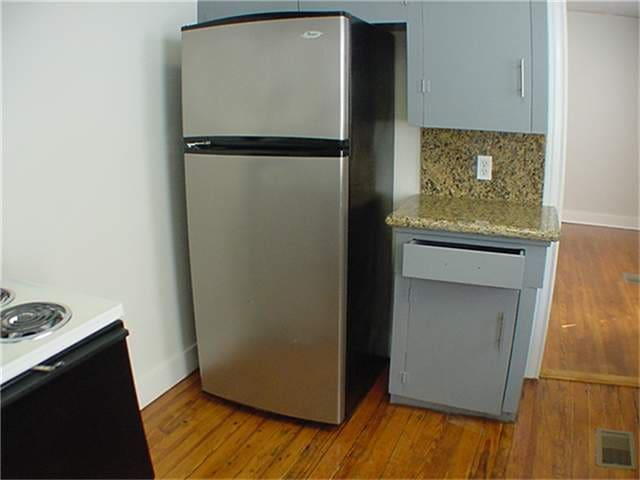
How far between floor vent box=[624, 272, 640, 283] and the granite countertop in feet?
7.10

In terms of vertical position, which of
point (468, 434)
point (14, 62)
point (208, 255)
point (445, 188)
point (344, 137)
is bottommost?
point (468, 434)

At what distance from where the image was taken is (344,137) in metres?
1.89

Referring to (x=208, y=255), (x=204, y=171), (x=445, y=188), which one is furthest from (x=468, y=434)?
(x=204, y=171)

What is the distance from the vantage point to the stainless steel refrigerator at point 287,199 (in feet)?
6.23

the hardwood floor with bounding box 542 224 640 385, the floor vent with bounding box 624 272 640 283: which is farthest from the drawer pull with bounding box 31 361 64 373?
the floor vent with bounding box 624 272 640 283

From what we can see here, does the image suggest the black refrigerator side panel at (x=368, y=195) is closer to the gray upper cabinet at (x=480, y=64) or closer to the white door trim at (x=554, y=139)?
the gray upper cabinet at (x=480, y=64)

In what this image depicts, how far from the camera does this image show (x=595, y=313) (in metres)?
3.37

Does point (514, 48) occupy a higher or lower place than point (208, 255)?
higher

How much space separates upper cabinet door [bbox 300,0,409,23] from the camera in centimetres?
212

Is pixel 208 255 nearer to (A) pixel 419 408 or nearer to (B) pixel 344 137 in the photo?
(B) pixel 344 137

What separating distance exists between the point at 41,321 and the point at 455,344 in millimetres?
1524

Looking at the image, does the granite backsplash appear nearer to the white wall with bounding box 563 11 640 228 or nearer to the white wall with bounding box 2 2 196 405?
the white wall with bounding box 2 2 196 405

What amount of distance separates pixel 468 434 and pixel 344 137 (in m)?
1.28

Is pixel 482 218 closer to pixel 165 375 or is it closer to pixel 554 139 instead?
pixel 554 139
